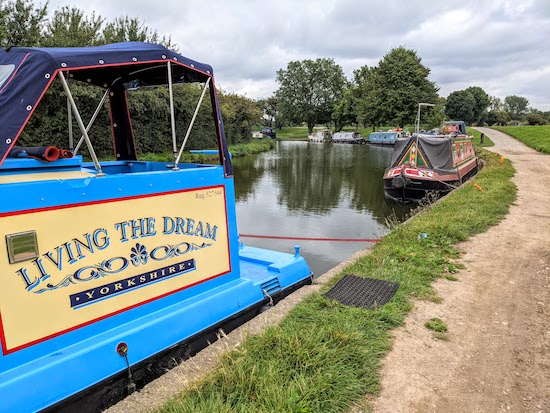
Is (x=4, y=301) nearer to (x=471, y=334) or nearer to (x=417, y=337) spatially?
(x=417, y=337)

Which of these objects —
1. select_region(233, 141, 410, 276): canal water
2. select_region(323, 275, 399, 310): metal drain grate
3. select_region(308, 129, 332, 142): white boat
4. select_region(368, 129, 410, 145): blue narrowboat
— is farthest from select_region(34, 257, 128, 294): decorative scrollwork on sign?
select_region(308, 129, 332, 142): white boat

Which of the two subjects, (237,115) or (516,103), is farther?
(516,103)

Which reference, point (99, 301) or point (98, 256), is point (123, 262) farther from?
point (99, 301)

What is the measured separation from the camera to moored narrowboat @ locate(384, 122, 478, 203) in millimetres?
14695

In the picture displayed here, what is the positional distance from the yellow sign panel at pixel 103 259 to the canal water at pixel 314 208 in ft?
13.9

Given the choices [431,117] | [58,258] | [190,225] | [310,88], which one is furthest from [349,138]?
[58,258]

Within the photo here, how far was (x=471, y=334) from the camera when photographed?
3.79 metres

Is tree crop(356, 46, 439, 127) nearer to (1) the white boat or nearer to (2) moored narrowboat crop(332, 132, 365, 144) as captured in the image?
(2) moored narrowboat crop(332, 132, 365, 144)

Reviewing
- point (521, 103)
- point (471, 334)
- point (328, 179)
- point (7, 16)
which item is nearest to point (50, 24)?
point (7, 16)

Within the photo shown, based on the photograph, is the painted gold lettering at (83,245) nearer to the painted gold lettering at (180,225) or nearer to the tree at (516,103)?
the painted gold lettering at (180,225)

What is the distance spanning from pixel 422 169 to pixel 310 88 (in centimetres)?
5749

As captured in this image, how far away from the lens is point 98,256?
3.02 m

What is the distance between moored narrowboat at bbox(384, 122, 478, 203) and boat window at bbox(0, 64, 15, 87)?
44.1 feet

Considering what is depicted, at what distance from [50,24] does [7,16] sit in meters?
4.39
